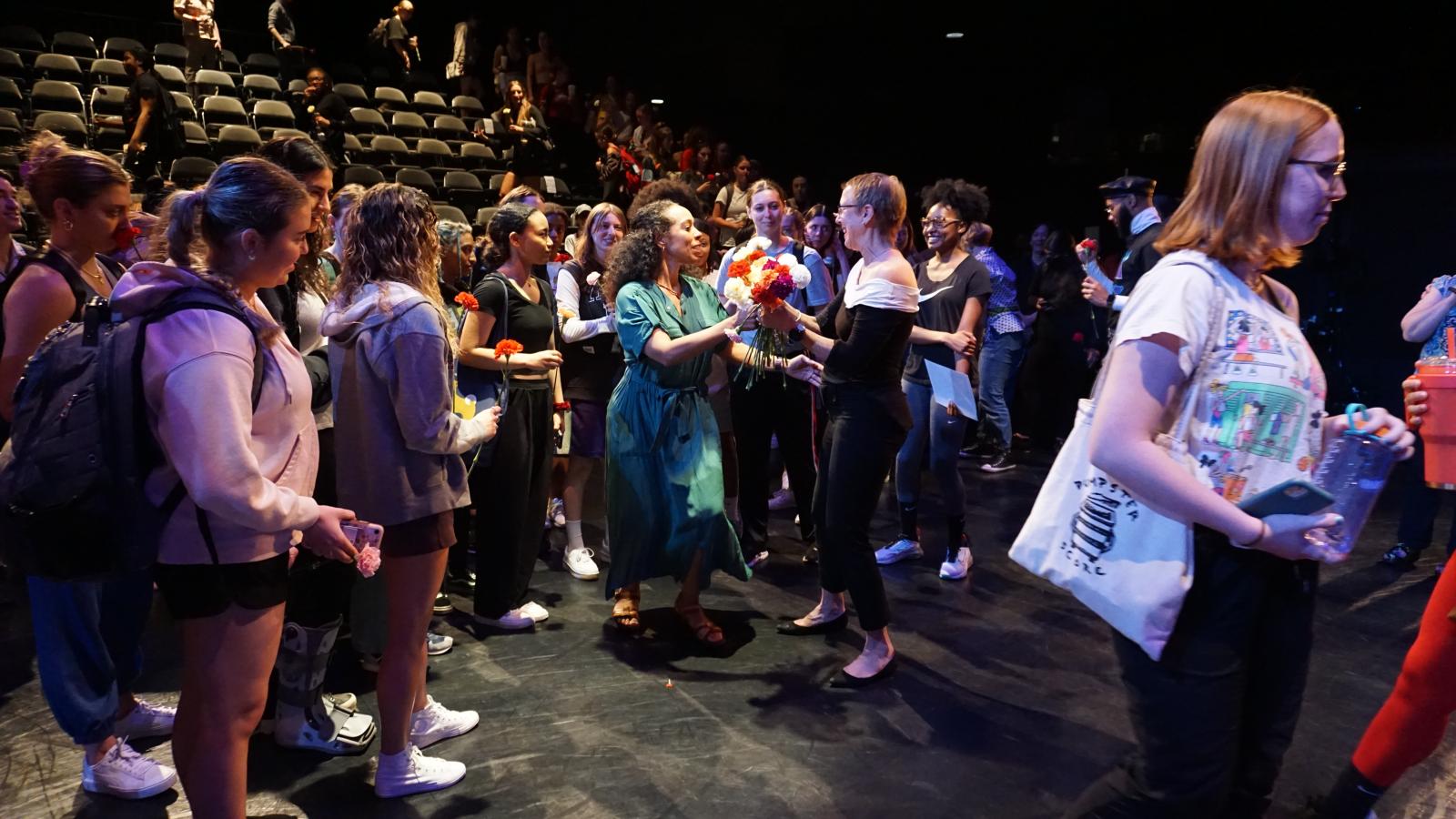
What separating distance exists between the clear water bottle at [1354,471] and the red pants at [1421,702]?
856 millimetres

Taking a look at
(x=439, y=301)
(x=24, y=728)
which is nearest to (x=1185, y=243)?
(x=439, y=301)

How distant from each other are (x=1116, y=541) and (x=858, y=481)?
1.70 meters

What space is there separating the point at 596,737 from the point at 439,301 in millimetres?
1519

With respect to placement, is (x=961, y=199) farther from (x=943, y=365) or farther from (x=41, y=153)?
(x=41, y=153)

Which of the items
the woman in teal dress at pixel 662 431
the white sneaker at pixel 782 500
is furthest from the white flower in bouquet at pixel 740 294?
the white sneaker at pixel 782 500

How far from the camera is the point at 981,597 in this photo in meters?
4.24

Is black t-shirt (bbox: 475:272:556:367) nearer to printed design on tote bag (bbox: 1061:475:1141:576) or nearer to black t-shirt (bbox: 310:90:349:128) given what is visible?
printed design on tote bag (bbox: 1061:475:1141:576)

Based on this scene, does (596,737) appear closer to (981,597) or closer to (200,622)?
(200,622)

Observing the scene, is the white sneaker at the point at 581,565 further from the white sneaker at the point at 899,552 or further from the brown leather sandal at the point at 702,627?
the white sneaker at the point at 899,552

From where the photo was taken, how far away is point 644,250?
11.4ft

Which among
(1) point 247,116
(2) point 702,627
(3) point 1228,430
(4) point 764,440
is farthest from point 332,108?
(3) point 1228,430

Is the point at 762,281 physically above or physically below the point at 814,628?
above

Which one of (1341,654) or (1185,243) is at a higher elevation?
(1185,243)

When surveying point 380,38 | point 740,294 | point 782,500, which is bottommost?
point 782,500
